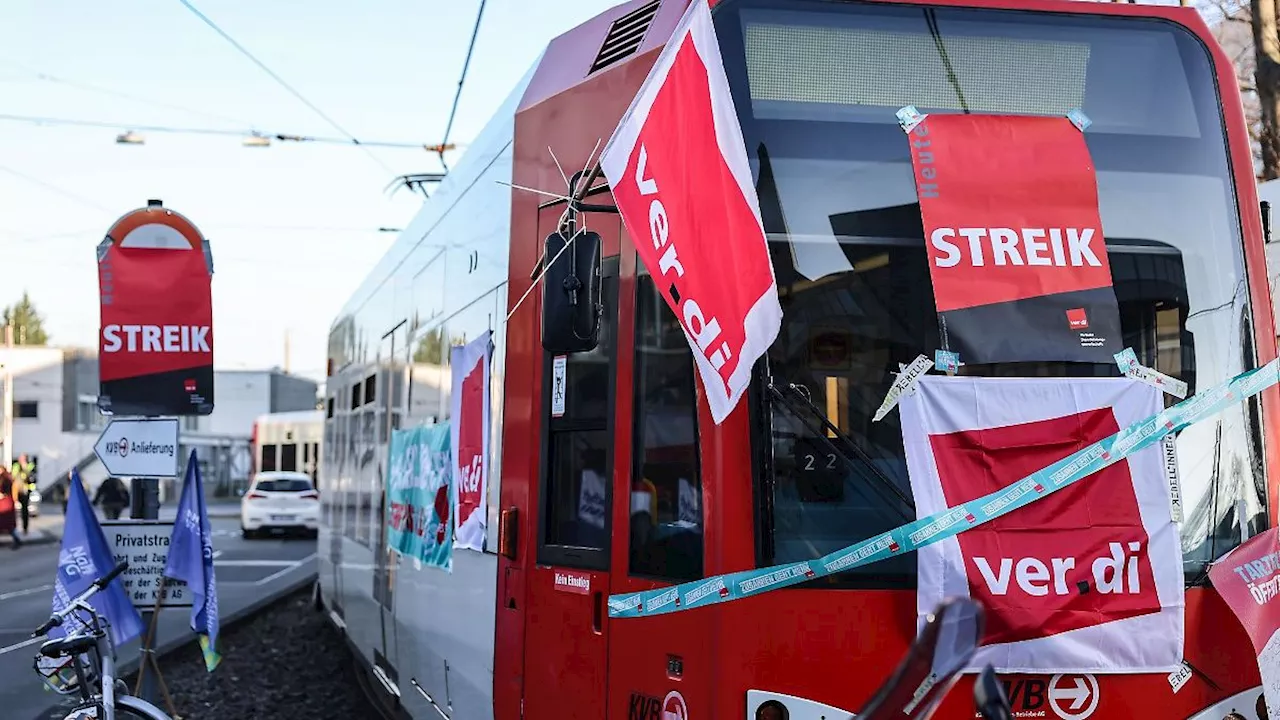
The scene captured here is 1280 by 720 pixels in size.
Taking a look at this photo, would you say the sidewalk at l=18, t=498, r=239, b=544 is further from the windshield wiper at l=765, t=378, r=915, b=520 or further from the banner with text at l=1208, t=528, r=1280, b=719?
the banner with text at l=1208, t=528, r=1280, b=719

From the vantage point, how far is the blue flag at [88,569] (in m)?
8.61

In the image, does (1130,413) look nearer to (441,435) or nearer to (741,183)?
Answer: (741,183)

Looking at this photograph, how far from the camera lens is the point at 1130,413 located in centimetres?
451

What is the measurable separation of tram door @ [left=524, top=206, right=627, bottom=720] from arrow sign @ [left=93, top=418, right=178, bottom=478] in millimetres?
4520

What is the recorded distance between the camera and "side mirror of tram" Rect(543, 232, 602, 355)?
458 cm

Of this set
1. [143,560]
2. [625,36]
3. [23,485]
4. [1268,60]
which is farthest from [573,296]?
[23,485]

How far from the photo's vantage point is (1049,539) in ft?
14.4

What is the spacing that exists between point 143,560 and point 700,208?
19.4 feet

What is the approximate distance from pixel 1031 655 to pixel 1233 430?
3.26 ft

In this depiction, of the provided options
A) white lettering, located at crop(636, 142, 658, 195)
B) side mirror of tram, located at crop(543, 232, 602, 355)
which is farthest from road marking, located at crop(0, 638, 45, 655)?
white lettering, located at crop(636, 142, 658, 195)

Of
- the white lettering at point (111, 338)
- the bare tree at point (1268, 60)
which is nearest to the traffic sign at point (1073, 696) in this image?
the white lettering at point (111, 338)

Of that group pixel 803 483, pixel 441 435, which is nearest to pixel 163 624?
pixel 441 435

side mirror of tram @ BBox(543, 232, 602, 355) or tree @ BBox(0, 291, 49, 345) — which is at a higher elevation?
tree @ BBox(0, 291, 49, 345)

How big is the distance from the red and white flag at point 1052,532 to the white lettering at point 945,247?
0.36 m
